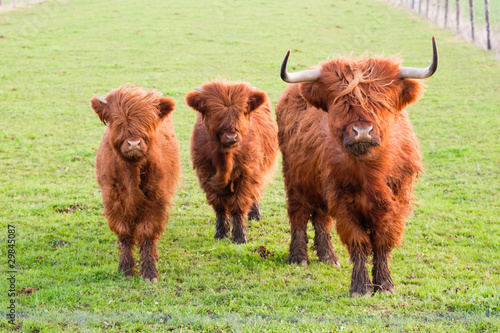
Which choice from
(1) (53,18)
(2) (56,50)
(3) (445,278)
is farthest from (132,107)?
(1) (53,18)

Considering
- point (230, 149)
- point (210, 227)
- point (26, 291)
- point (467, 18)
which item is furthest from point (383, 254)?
point (467, 18)

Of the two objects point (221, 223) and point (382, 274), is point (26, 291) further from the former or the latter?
point (382, 274)

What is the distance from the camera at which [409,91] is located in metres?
4.72

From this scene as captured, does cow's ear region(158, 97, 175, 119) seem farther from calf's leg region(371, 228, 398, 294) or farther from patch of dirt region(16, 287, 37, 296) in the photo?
calf's leg region(371, 228, 398, 294)

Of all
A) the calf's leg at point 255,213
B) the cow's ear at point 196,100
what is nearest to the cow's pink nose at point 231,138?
the cow's ear at point 196,100

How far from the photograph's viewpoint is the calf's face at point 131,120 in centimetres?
529

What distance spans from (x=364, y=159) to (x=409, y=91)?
2.36 ft

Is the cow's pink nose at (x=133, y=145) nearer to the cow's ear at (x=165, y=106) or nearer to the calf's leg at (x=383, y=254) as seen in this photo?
the cow's ear at (x=165, y=106)

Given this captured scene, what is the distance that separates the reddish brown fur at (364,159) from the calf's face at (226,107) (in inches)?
39.6

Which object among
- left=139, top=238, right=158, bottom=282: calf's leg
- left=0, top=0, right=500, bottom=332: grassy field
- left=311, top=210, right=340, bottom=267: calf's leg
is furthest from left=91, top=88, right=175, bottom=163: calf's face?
left=311, top=210, right=340, bottom=267: calf's leg

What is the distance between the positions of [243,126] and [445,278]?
9.34 feet

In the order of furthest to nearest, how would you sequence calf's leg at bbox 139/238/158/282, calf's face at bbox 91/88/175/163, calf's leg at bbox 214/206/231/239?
calf's leg at bbox 214/206/231/239 → calf's leg at bbox 139/238/158/282 → calf's face at bbox 91/88/175/163

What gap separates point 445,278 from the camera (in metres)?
5.65

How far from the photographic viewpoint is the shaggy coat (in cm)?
662
